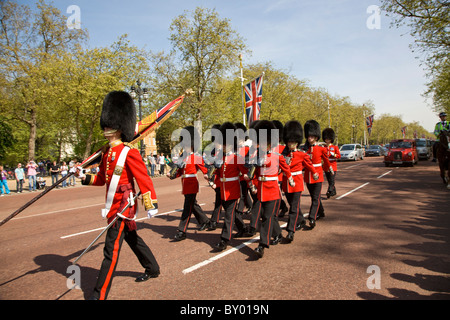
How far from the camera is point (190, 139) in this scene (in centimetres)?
672

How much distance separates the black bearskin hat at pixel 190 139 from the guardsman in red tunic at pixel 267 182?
177 cm

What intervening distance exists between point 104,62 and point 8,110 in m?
8.90

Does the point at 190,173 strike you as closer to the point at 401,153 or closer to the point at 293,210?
the point at 293,210

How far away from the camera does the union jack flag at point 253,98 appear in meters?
14.3

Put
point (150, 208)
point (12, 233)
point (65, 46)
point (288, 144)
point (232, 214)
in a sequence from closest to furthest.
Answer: point (150, 208), point (232, 214), point (288, 144), point (12, 233), point (65, 46)

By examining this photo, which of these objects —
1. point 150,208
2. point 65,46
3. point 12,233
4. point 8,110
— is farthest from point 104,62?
point 150,208

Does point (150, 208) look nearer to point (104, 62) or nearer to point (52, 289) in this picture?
point (52, 289)

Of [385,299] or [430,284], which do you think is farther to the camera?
[430,284]

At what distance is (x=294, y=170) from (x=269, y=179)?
1212 millimetres

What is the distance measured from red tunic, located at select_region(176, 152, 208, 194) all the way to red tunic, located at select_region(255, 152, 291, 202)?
1.57m

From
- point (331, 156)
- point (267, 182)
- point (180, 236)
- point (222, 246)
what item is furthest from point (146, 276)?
point (331, 156)

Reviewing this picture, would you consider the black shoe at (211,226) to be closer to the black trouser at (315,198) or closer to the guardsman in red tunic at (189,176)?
the guardsman in red tunic at (189,176)

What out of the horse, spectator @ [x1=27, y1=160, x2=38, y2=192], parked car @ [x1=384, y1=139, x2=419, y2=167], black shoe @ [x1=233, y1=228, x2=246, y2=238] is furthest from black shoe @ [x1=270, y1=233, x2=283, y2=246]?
parked car @ [x1=384, y1=139, x2=419, y2=167]

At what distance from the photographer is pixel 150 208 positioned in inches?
150
